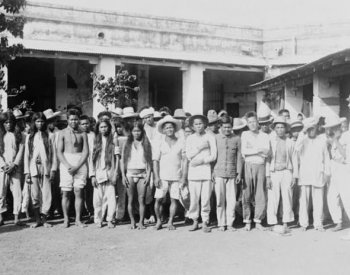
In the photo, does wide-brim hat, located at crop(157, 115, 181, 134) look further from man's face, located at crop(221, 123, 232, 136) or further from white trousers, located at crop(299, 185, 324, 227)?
white trousers, located at crop(299, 185, 324, 227)

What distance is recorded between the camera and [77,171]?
7242mm

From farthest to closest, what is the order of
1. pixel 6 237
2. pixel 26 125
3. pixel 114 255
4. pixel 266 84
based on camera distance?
pixel 266 84
pixel 26 125
pixel 6 237
pixel 114 255

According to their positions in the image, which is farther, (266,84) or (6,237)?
(266,84)

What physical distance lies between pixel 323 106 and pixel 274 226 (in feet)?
17.8

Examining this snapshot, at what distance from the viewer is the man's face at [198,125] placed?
7.08 metres

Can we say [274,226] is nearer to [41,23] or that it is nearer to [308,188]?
[308,188]

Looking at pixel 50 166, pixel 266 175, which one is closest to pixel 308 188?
pixel 266 175

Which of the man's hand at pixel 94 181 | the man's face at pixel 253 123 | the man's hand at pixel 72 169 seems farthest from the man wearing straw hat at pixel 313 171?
the man's hand at pixel 72 169

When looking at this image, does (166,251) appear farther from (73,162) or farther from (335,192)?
(335,192)

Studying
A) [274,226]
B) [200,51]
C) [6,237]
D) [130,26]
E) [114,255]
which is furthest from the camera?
[200,51]

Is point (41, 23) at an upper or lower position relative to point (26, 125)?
upper

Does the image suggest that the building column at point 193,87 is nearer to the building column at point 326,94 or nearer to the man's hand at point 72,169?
the building column at point 326,94

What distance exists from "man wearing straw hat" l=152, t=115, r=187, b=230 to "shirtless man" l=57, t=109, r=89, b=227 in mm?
1184

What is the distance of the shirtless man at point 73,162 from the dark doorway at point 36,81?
10131 millimetres
